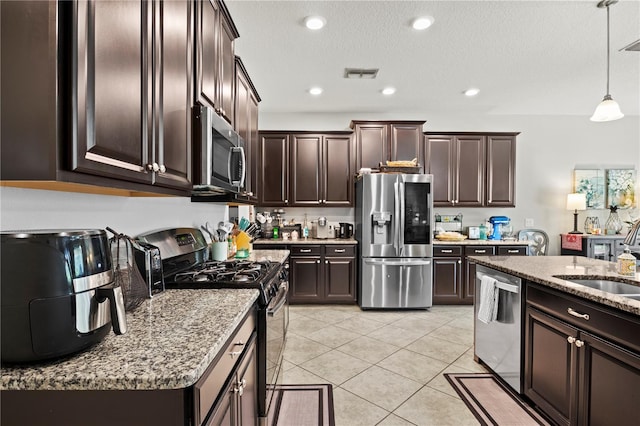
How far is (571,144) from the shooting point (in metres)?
4.96

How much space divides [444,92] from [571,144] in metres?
2.51

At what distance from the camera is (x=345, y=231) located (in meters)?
4.75

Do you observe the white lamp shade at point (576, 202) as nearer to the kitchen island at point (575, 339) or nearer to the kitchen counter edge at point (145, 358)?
the kitchen island at point (575, 339)

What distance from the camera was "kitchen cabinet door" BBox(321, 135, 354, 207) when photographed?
4.59 m

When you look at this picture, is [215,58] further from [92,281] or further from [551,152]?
[551,152]

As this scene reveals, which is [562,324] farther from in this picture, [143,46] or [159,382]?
[143,46]

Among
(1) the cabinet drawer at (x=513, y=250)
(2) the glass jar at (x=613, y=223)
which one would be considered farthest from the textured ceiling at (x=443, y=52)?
(1) the cabinet drawer at (x=513, y=250)

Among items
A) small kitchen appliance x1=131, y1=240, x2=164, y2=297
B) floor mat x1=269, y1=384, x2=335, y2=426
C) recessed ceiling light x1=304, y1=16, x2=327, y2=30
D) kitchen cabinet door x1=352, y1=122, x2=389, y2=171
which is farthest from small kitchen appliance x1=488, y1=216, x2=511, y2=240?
small kitchen appliance x1=131, y1=240, x2=164, y2=297

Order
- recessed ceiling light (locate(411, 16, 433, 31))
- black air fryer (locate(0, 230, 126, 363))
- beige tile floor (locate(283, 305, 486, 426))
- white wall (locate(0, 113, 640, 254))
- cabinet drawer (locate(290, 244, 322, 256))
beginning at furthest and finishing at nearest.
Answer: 1. white wall (locate(0, 113, 640, 254))
2. cabinet drawer (locate(290, 244, 322, 256))
3. recessed ceiling light (locate(411, 16, 433, 31))
4. beige tile floor (locate(283, 305, 486, 426))
5. black air fryer (locate(0, 230, 126, 363))

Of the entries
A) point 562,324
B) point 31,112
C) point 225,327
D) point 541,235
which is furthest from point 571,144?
point 31,112

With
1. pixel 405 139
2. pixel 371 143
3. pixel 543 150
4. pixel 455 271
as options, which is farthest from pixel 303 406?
pixel 543 150

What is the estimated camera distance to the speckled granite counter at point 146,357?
28.4 inches

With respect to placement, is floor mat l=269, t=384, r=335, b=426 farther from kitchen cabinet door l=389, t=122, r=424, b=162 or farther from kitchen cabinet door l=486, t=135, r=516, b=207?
kitchen cabinet door l=486, t=135, r=516, b=207

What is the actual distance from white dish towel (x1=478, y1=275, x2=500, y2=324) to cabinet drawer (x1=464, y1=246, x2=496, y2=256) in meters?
2.02
